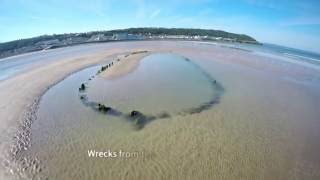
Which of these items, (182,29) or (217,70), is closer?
(217,70)

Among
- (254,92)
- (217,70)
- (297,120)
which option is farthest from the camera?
(217,70)

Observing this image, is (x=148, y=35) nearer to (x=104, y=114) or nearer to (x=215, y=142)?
(x=104, y=114)

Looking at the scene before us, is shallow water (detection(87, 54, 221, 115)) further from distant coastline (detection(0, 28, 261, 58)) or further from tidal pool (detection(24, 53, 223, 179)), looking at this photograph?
distant coastline (detection(0, 28, 261, 58))

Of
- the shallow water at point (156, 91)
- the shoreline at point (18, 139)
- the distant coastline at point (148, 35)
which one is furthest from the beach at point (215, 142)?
the distant coastline at point (148, 35)

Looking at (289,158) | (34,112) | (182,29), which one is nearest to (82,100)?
(34,112)

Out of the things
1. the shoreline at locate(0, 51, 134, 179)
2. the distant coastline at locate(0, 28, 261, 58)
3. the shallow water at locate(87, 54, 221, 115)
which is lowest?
the shoreline at locate(0, 51, 134, 179)

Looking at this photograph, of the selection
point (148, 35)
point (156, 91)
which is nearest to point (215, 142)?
point (156, 91)

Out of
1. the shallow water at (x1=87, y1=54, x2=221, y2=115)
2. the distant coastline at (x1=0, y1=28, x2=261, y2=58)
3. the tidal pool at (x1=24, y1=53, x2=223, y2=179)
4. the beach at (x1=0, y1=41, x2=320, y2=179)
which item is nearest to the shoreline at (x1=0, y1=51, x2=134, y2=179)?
the beach at (x1=0, y1=41, x2=320, y2=179)

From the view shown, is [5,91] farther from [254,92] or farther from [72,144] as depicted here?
[254,92]
